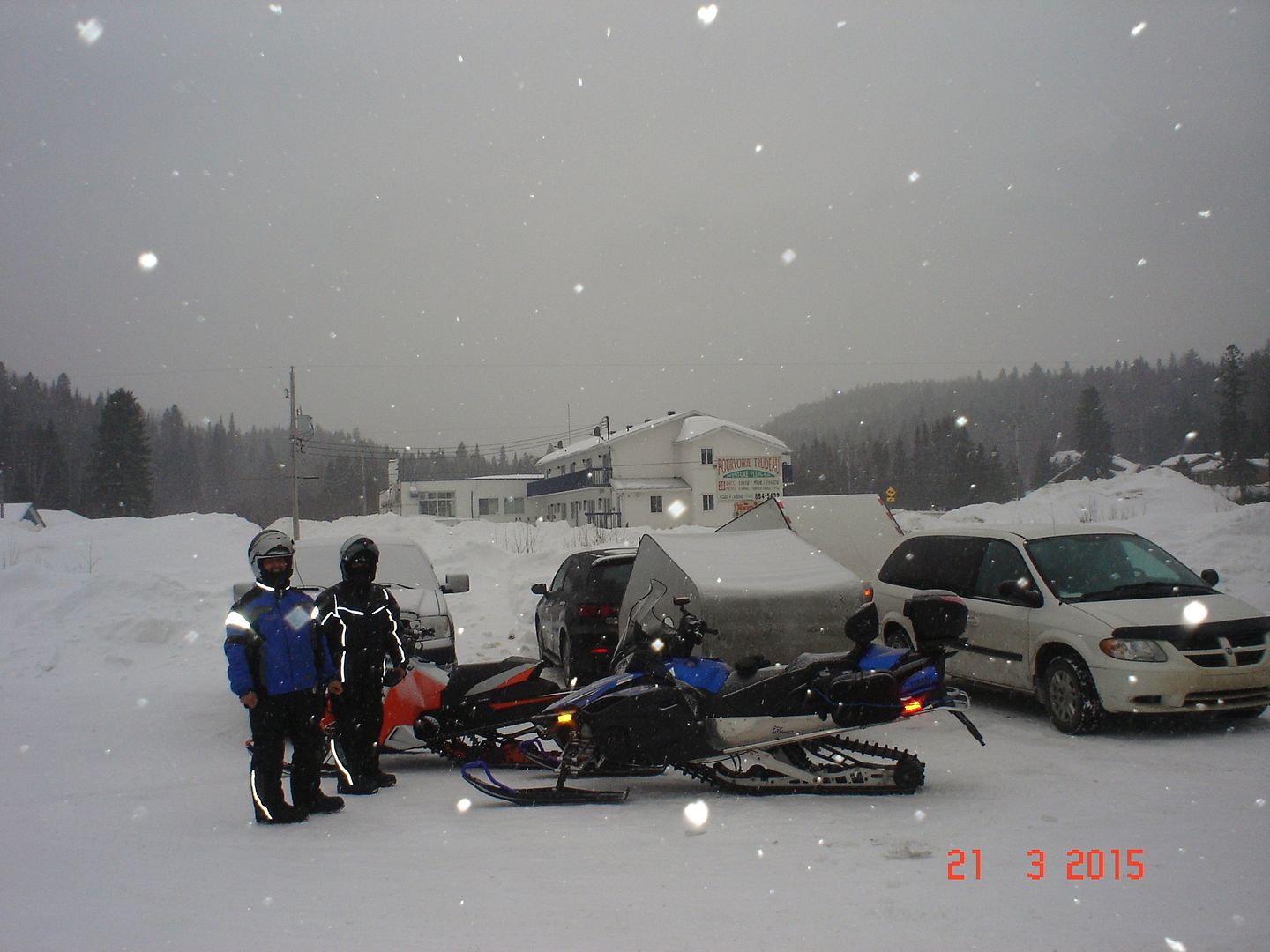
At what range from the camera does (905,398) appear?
398ft

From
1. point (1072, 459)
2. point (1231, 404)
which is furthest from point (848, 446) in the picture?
point (1231, 404)

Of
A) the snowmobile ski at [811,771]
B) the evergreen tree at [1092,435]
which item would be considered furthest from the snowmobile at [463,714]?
the evergreen tree at [1092,435]

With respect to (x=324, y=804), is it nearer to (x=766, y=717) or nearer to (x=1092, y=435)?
(x=766, y=717)

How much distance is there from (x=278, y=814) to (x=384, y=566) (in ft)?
16.9

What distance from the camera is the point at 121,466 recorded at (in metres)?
64.4

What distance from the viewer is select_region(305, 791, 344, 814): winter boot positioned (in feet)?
18.1

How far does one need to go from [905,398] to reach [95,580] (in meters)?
117

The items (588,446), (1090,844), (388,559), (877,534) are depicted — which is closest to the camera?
(1090,844)

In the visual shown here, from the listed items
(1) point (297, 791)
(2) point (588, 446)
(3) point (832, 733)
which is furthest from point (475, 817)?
(2) point (588, 446)

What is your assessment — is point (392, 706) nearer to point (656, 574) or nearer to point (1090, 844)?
point (656, 574)

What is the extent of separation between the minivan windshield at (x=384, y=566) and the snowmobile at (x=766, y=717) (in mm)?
4346

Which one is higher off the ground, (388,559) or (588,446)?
(588,446)

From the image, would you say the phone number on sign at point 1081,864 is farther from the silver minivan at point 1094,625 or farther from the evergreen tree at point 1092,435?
the evergreen tree at point 1092,435

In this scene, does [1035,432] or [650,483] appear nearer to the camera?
[650,483]
